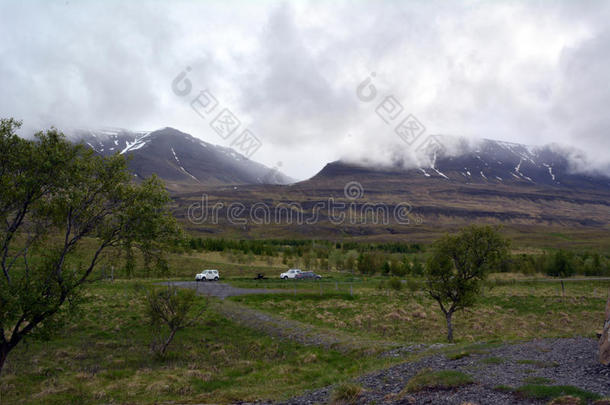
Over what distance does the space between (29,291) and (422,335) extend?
24380 millimetres

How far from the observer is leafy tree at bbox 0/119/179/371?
51.3 feet

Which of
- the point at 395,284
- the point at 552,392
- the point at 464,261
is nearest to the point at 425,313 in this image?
the point at 464,261

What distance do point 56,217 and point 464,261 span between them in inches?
964

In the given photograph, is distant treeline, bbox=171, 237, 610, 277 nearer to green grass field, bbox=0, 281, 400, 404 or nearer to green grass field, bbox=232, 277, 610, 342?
green grass field, bbox=232, 277, 610, 342

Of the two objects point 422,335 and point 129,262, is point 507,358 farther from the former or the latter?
point 129,262

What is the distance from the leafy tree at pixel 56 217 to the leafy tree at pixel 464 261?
1832 centimetres

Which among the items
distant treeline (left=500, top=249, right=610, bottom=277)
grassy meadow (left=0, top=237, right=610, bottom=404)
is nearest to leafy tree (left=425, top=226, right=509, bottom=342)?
grassy meadow (left=0, top=237, right=610, bottom=404)

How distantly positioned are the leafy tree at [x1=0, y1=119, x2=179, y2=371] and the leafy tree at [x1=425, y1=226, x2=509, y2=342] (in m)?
18.3

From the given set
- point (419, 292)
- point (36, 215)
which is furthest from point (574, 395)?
point (419, 292)

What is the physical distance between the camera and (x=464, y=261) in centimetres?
2602

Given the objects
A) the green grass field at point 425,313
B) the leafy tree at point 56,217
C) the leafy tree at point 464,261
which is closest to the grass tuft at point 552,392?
the green grass field at point 425,313

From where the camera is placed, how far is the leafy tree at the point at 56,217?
15.6 m

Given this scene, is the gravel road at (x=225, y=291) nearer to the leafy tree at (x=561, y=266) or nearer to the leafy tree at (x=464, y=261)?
the leafy tree at (x=464, y=261)

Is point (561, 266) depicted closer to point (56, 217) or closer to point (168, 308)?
point (168, 308)
